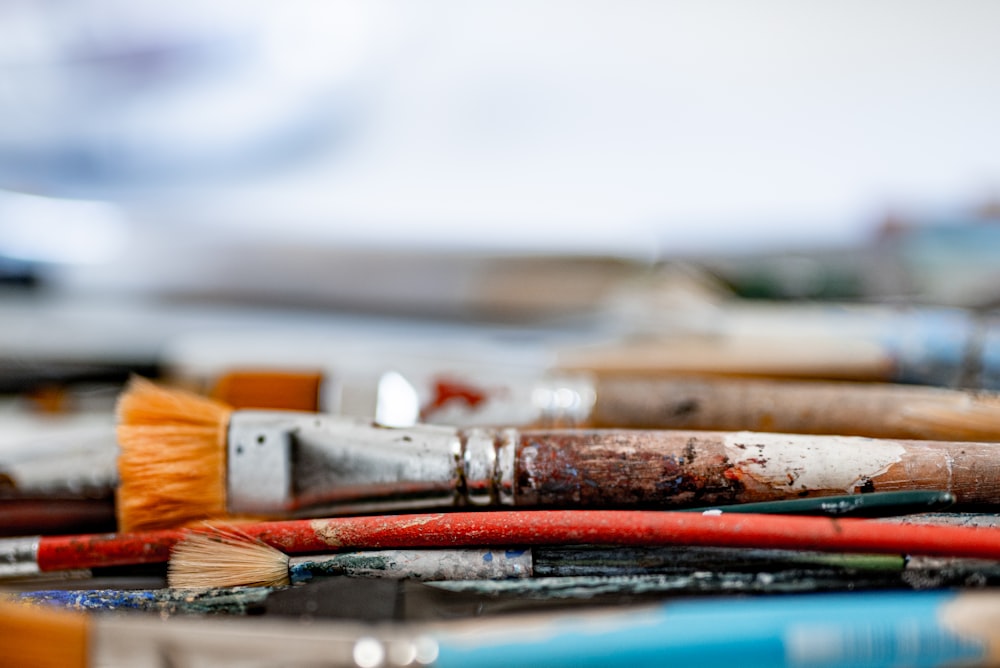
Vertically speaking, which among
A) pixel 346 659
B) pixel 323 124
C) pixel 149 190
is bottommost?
pixel 346 659

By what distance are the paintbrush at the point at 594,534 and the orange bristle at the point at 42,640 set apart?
0.07m

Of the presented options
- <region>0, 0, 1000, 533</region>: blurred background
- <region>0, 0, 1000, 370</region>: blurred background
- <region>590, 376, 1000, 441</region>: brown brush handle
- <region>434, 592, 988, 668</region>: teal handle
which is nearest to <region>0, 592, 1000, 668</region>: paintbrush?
<region>434, 592, 988, 668</region>: teal handle

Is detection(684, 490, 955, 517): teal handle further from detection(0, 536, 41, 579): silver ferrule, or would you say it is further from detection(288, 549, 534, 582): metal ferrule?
detection(0, 536, 41, 579): silver ferrule

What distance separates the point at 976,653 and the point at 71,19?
3.38 feet

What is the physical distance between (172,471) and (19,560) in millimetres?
90

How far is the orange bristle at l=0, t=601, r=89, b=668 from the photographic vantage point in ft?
0.93

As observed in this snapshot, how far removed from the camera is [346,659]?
265 mm

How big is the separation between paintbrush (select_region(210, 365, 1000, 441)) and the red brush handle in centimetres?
9

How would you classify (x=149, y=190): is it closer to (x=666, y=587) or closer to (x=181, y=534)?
(x=181, y=534)

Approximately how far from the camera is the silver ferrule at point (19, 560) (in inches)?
14.8

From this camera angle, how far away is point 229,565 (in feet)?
1.10

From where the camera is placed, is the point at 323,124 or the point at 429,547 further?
the point at 323,124

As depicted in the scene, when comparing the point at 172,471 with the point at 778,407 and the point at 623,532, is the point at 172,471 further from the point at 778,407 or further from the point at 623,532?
the point at 778,407

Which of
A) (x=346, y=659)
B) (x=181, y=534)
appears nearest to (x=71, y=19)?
(x=181, y=534)
